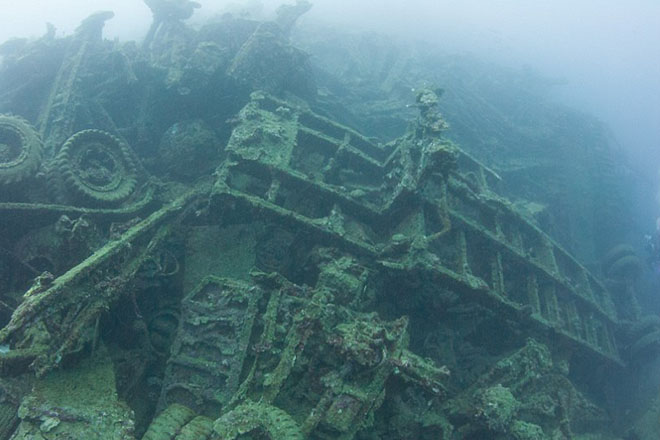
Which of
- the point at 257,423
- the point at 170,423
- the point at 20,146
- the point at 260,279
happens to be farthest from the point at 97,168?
the point at 257,423

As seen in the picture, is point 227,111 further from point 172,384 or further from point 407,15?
point 407,15

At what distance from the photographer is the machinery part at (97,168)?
7566 mm

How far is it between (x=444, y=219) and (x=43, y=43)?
13.3 meters

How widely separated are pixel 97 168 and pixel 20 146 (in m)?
1.39

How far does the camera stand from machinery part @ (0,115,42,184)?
7141 mm

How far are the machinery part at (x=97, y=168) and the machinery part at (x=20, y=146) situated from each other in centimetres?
41

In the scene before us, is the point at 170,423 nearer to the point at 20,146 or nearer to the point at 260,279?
the point at 260,279

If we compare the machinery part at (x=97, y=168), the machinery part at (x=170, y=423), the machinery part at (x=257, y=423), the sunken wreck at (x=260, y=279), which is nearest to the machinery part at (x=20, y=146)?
the sunken wreck at (x=260, y=279)

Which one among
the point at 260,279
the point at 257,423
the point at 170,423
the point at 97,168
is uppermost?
the point at 260,279

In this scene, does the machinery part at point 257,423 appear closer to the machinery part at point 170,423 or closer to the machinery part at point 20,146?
the machinery part at point 170,423

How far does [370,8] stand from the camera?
44.7 meters

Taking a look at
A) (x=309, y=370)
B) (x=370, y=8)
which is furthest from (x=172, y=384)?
(x=370, y=8)

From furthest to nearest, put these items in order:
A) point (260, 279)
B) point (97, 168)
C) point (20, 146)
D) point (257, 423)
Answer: point (97, 168) < point (20, 146) < point (260, 279) < point (257, 423)

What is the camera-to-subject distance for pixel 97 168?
8312 mm
